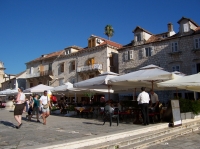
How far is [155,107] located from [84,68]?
77.6ft

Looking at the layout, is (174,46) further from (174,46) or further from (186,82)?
(186,82)

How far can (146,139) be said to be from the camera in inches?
266

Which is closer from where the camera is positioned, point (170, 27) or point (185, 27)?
point (185, 27)

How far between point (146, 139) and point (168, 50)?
788 inches

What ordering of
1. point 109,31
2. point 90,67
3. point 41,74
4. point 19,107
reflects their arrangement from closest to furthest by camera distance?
point 19,107 → point 90,67 → point 41,74 → point 109,31

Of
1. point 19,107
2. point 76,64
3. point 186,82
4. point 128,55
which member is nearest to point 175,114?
point 186,82

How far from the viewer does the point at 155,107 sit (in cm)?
940

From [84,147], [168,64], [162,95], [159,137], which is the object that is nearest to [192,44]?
[168,64]

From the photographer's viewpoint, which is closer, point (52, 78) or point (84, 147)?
point (84, 147)

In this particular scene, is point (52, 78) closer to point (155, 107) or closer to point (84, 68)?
point (84, 68)

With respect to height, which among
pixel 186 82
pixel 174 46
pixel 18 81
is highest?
pixel 174 46

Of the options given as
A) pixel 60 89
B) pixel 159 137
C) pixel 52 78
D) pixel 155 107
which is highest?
pixel 52 78

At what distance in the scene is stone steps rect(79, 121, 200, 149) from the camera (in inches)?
227

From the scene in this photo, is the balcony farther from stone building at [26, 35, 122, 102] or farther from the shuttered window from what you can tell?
the shuttered window
